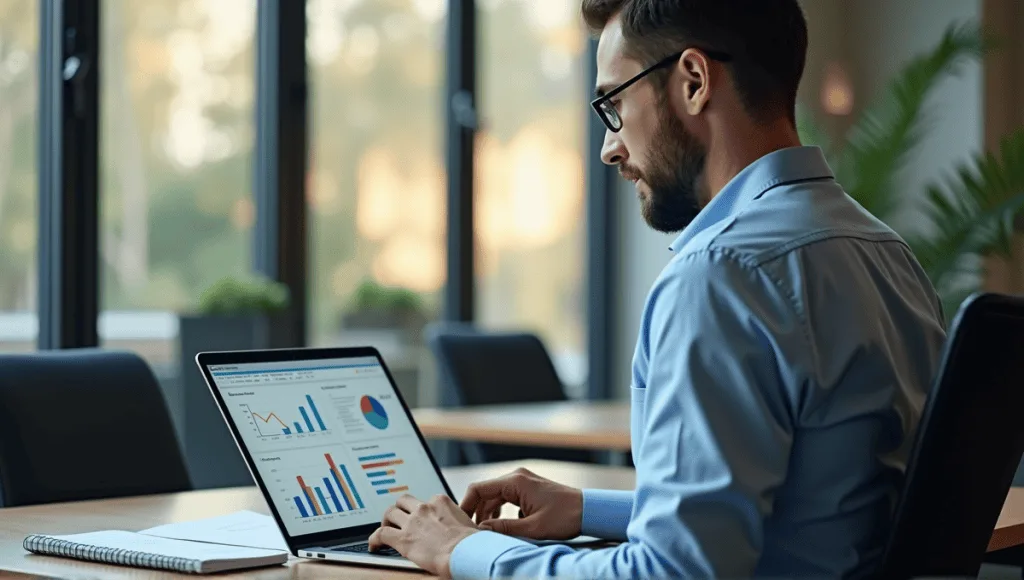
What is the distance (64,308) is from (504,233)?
2322 mm

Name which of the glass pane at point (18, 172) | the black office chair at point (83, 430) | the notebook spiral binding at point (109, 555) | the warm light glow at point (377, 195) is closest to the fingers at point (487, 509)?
the notebook spiral binding at point (109, 555)

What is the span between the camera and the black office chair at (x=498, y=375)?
154 inches

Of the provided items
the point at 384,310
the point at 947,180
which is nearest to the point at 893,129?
the point at 947,180

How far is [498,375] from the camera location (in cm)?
409

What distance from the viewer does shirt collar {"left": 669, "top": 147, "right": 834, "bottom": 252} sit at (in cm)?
144

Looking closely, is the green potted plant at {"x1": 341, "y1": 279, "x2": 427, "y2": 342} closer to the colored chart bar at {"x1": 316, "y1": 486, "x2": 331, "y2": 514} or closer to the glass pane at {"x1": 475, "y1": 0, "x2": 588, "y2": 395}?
the glass pane at {"x1": 475, "y1": 0, "x2": 588, "y2": 395}

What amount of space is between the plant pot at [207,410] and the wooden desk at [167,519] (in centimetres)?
184

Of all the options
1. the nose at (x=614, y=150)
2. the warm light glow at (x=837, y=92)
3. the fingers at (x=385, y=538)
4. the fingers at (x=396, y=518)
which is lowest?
the fingers at (x=385, y=538)

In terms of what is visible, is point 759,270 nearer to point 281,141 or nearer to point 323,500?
point 323,500

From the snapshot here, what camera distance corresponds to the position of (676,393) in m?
1.24

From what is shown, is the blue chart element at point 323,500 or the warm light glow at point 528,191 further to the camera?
the warm light glow at point 528,191

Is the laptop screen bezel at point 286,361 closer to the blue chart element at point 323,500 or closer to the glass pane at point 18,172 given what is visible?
the blue chart element at point 323,500

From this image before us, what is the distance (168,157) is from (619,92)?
10.2 feet

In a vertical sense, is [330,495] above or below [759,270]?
below
